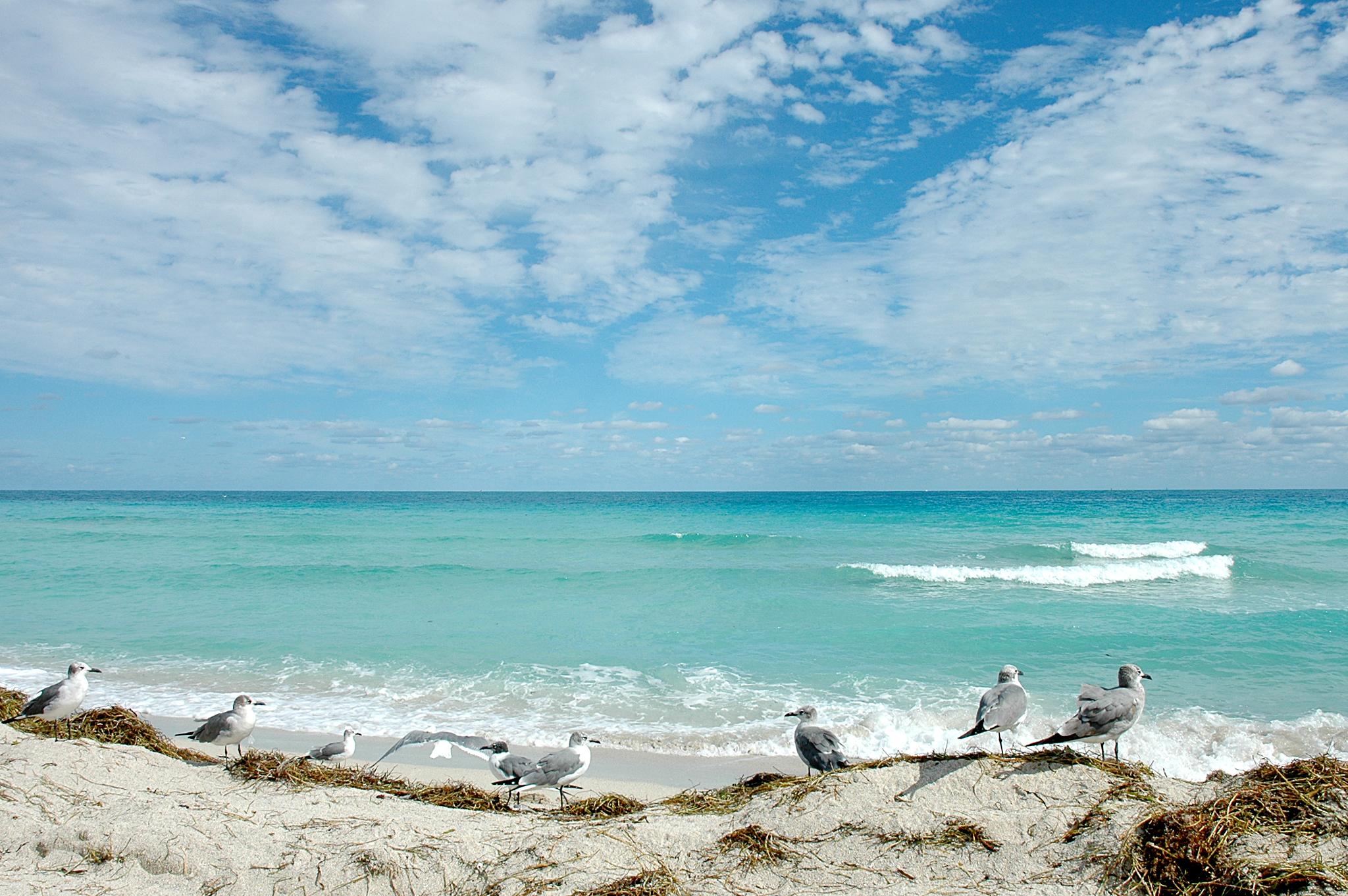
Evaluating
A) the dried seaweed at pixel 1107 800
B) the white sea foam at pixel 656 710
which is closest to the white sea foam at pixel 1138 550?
the white sea foam at pixel 656 710

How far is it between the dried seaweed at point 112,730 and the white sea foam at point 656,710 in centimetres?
231

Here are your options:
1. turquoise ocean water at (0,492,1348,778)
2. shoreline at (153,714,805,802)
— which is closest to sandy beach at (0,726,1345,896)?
shoreline at (153,714,805,802)

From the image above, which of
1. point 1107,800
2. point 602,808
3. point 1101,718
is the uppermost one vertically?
point 1101,718

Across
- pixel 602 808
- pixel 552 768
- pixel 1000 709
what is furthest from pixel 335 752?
pixel 1000 709

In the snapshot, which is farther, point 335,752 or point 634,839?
point 335,752

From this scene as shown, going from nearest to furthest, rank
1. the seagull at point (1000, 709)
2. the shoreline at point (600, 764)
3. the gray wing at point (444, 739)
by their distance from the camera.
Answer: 1. the seagull at point (1000, 709)
2. the gray wing at point (444, 739)
3. the shoreline at point (600, 764)

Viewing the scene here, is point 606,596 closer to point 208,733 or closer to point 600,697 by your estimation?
point 600,697

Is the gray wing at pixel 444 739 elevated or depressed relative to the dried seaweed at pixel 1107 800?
depressed

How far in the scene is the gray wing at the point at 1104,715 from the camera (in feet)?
13.5

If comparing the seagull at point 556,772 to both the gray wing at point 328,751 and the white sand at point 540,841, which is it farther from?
the gray wing at point 328,751

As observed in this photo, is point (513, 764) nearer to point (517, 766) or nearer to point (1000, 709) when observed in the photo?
point (517, 766)

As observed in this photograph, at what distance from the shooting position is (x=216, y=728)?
→ 551 centimetres

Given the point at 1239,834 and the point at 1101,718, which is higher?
the point at 1101,718

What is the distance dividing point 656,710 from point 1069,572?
55.0ft
